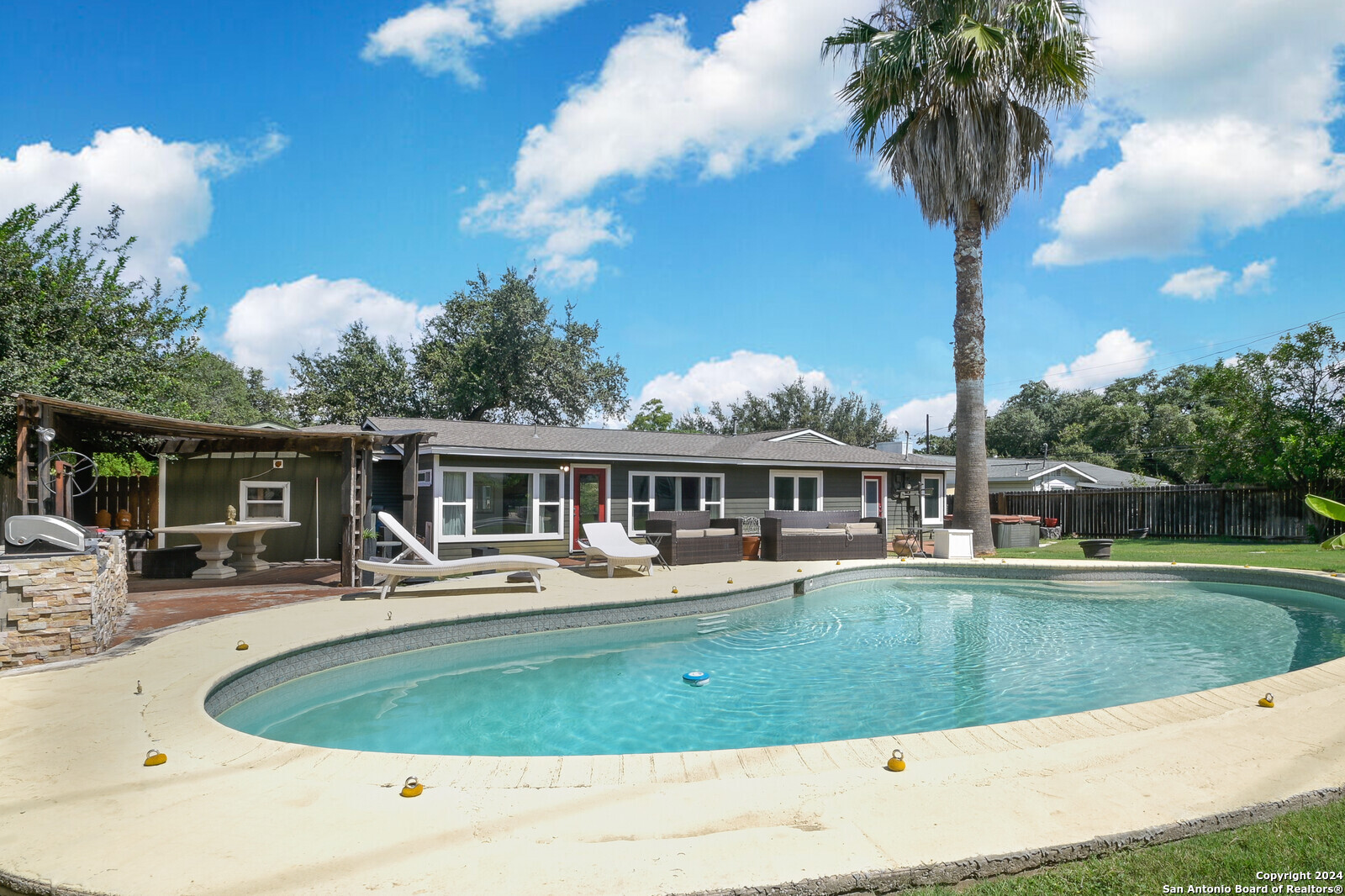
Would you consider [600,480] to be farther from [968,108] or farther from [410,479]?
[968,108]

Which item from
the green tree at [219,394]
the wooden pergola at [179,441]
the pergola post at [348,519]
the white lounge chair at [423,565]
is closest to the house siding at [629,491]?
the wooden pergola at [179,441]

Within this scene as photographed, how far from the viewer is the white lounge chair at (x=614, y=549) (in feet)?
37.5

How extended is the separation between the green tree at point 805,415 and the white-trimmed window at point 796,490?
26907 millimetres

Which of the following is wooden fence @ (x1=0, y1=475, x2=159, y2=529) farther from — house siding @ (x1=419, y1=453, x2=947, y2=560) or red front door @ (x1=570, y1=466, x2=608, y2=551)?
red front door @ (x1=570, y1=466, x2=608, y2=551)

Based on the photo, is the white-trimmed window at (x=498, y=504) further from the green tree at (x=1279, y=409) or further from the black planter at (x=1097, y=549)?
the green tree at (x=1279, y=409)

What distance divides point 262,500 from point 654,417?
107 ft

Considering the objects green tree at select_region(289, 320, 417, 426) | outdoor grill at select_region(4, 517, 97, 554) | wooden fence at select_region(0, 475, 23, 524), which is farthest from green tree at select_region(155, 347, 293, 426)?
outdoor grill at select_region(4, 517, 97, 554)

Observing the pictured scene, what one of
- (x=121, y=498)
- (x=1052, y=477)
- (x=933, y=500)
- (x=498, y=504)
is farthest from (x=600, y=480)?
(x=1052, y=477)

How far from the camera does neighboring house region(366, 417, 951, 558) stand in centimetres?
1374

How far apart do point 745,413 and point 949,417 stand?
18623 mm

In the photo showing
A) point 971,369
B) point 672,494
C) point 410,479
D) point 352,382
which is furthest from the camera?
point 352,382

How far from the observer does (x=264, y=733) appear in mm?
5008

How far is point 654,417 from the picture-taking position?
45562mm

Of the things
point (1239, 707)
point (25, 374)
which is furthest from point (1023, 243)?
point (25, 374)
